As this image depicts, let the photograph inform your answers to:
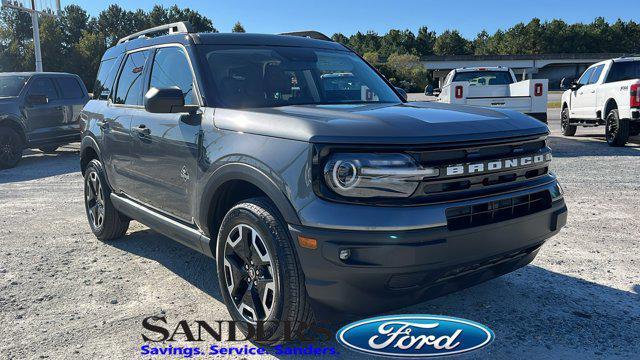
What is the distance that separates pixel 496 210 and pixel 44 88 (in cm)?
1169

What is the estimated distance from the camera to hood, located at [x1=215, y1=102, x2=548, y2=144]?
261 centimetres

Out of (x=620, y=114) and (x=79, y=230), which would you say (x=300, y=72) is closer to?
(x=79, y=230)

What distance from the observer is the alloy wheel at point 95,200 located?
5.28m

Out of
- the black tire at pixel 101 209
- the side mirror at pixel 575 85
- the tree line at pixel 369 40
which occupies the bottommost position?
the black tire at pixel 101 209

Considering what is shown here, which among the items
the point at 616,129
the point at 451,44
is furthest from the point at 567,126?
the point at 451,44

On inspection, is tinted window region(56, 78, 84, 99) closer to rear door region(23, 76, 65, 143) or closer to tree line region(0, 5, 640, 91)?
rear door region(23, 76, 65, 143)

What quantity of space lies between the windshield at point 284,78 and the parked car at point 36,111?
9148mm

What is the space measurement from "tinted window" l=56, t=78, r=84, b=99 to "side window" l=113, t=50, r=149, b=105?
8215 mm

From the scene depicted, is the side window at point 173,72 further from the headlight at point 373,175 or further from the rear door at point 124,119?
the headlight at point 373,175

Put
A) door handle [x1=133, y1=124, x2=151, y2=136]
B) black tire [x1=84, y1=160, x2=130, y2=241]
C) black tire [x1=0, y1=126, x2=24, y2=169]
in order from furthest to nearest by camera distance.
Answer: black tire [x1=0, y1=126, x2=24, y2=169] → black tire [x1=84, y1=160, x2=130, y2=241] → door handle [x1=133, y1=124, x2=151, y2=136]

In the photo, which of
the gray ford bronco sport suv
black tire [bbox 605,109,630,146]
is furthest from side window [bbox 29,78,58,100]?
black tire [bbox 605,109,630,146]

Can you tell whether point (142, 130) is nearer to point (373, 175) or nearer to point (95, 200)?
point (95, 200)

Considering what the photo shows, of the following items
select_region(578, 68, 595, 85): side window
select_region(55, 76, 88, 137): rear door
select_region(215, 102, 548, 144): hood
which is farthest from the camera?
select_region(578, 68, 595, 85): side window

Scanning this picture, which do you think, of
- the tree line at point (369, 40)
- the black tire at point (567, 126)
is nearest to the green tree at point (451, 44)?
the tree line at point (369, 40)
